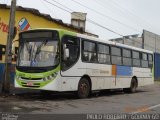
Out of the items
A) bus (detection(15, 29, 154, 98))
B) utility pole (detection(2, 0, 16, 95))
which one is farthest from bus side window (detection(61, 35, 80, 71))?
utility pole (detection(2, 0, 16, 95))

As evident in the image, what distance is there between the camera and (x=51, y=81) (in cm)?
1500

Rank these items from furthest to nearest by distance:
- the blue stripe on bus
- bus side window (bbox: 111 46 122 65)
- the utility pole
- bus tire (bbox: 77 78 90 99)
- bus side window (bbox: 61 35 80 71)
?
1. the blue stripe on bus
2. bus side window (bbox: 111 46 122 65)
3. bus tire (bbox: 77 78 90 99)
4. the utility pole
5. bus side window (bbox: 61 35 80 71)

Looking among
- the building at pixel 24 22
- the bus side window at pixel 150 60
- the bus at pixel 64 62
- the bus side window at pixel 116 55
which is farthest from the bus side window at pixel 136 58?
the building at pixel 24 22

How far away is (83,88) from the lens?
17016mm

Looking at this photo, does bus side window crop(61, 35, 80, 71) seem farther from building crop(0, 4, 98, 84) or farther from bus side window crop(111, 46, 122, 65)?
bus side window crop(111, 46, 122, 65)

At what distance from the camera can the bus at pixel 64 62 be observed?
15125 millimetres

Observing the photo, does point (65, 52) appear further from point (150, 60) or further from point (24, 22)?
point (150, 60)

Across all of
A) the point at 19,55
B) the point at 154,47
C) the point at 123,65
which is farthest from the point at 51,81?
the point at 154,47

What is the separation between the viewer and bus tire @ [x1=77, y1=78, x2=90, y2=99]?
55.0 feet

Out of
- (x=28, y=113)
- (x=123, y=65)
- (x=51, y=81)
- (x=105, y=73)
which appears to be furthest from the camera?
(x=123, y=65)

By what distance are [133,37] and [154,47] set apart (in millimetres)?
3543

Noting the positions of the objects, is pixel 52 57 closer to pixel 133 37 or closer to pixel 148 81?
pixel 148 81

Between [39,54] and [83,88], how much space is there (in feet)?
9.34

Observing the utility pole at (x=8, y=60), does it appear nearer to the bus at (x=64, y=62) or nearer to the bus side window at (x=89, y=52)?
the bus at (x=64, y=62)
